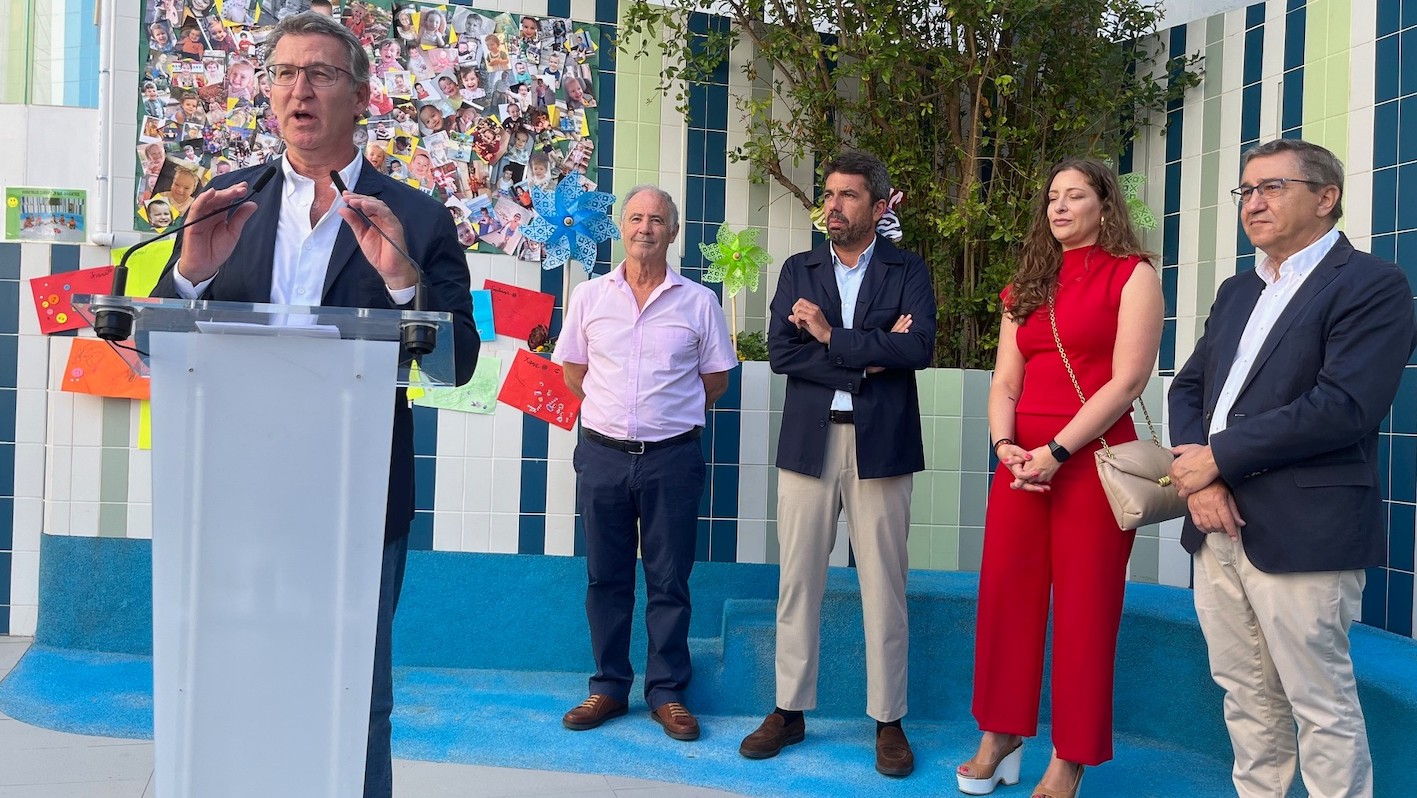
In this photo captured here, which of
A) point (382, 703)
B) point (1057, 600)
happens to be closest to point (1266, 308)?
point (1057, 600)

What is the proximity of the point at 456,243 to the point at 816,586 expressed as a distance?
5.78 ft

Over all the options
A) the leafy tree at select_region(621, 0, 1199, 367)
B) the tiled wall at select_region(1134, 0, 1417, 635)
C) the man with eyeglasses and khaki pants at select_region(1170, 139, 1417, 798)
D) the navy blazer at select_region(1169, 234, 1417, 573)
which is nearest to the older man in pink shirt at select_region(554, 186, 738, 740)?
the leafy tree at select_region(621, 0, 1199, 367)

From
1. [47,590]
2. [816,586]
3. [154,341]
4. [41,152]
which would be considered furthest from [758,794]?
[41,152]

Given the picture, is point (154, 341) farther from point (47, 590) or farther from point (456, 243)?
point (47, 590)

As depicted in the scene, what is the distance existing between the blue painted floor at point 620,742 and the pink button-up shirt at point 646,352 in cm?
88

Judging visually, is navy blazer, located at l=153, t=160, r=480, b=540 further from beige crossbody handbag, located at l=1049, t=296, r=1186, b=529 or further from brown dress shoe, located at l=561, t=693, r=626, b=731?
brown dress shoe, located at l=561, t=693, r=626, b=731

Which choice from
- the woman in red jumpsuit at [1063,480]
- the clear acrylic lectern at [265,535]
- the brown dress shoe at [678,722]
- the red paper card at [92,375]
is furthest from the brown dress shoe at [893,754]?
the red paper card at [92,375]

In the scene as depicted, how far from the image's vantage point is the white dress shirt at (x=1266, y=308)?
7.94 ft

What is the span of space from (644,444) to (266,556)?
7.02 ft

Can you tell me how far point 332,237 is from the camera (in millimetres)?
1844

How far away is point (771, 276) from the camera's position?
4773mm

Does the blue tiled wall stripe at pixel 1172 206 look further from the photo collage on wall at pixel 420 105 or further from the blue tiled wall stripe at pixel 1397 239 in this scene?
the photo collage on wall at pixel 420 105

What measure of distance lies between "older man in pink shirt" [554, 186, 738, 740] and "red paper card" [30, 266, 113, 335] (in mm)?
1693

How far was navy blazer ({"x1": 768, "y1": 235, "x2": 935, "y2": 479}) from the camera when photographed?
3180mm
